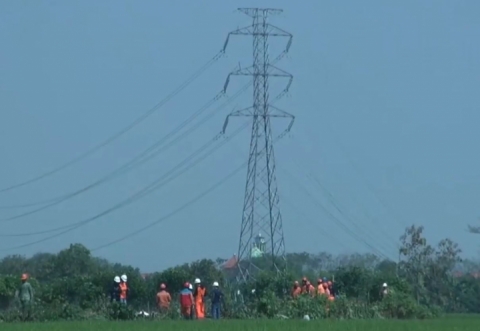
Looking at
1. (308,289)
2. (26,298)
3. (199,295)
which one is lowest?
(26,298)

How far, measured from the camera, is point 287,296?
4459 centimetres

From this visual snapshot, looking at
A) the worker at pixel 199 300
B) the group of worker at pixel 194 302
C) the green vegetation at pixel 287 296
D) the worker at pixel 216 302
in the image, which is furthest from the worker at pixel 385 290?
the worker at pixel 199 300

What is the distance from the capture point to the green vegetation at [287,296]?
1563 inches

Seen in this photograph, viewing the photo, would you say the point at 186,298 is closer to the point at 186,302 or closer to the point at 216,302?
the point at 186,302

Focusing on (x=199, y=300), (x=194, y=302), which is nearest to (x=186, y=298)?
(x=194, y=302)

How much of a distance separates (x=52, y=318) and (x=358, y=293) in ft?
55.1

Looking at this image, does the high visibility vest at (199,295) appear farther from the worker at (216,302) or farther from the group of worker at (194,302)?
the worker at (216,302)

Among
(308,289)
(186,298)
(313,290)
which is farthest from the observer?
(308,289)

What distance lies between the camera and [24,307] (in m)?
39.2

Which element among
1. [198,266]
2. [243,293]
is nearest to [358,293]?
[243,293]

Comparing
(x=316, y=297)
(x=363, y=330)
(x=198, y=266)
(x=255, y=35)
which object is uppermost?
(x=255, y=35)

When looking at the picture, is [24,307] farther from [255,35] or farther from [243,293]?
[255,35]

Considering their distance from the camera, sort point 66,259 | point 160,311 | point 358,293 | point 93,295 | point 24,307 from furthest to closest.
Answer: point 66,259 < point 358,293 < point 93,295 < point 160,311 < point 24,307

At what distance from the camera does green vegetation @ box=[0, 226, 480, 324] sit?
130 ft
